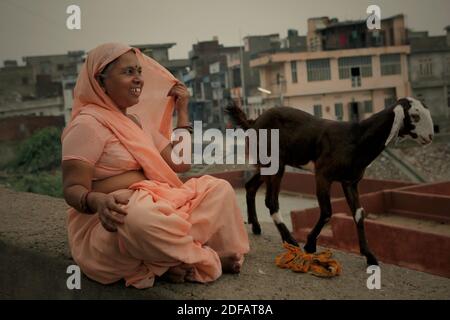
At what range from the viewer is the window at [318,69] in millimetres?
27188

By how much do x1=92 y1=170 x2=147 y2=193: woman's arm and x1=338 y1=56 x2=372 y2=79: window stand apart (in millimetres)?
26034

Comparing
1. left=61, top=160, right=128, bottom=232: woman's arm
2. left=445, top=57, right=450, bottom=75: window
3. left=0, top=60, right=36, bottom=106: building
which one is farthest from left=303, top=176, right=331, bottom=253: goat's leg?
left=445, top=57, right=450, bottom=75: window

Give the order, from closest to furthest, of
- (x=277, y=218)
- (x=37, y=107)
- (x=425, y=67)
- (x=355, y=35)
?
(x=277, y=218)
(x=37, y=107)
(x=425, y=67)
(x=355, y=35)

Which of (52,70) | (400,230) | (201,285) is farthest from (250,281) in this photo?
(52,70)

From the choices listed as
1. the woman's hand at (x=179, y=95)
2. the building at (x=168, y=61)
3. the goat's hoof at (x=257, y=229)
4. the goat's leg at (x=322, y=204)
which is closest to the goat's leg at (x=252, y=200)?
the goat's hoof at (x=257, y=229)

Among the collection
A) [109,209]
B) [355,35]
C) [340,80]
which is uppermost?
[355,35]

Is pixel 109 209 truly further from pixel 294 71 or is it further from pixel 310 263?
pixel 294 71

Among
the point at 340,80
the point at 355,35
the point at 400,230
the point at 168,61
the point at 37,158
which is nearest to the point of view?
the point at 400,230

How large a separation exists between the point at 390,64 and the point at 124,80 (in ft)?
89.9

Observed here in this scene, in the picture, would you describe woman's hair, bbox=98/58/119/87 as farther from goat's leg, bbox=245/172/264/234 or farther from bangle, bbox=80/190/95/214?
goat's leg, bbox=245/172/264/234

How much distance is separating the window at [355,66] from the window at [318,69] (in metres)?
0.78

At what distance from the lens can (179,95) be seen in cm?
343

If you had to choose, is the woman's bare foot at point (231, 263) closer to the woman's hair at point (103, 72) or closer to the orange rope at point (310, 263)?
the orange rope at point (310, 263)

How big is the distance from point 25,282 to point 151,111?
1539mm
